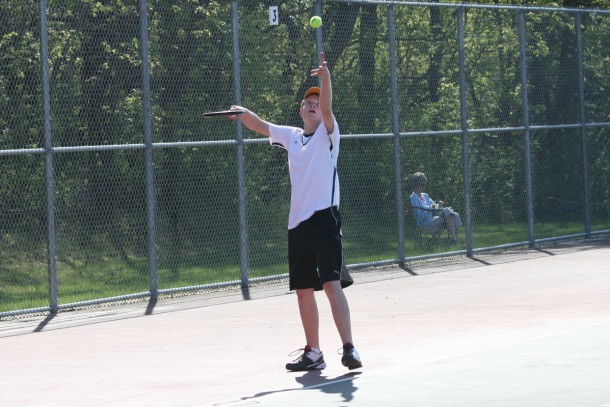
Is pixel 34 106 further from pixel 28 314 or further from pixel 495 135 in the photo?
pixel 495 135

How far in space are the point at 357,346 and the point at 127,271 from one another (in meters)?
4.81

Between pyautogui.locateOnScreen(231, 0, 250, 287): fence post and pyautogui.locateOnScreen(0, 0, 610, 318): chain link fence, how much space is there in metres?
0.03

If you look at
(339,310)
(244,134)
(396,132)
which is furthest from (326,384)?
(396,132)

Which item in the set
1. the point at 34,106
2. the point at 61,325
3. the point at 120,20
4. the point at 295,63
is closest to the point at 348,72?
the point at 295,63

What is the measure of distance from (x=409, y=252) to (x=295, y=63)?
318 cm

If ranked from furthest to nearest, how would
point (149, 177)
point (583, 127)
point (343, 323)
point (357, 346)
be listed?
point (583, 127) → point (149, 177) → point (357, 346) → point (343, 323)

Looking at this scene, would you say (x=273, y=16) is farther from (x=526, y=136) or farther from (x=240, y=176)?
(x=526, y=136)

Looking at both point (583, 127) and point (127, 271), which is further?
point (583, 127)

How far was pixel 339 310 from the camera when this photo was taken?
945 cm

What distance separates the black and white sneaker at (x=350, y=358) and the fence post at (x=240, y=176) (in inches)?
255

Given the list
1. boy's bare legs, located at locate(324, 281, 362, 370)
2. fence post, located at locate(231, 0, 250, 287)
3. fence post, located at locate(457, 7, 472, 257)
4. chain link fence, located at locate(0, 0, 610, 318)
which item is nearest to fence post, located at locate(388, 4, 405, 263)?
chain link fence, located at locate(0, 0, 610, 318)

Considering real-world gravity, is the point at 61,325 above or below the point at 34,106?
below

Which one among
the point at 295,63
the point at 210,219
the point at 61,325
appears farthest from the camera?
the point at 295,63

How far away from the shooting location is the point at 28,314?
539 inches
